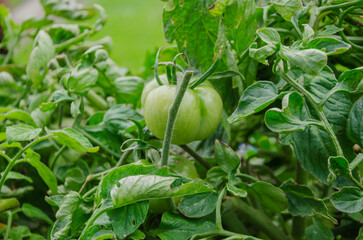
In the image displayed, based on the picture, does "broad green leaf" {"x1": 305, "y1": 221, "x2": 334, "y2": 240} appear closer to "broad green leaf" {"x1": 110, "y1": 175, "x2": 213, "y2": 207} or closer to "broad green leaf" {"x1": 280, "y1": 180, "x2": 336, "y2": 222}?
"broad green leaf" {"x1": 280, "y1": 180, "x2": 336, "y2": 222}

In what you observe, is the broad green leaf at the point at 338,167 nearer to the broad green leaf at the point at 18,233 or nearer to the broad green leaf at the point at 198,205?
the broad green leaf at the point at 198,205

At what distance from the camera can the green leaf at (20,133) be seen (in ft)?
1.00

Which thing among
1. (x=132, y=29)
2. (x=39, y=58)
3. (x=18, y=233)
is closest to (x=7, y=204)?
(x=18, y=233)

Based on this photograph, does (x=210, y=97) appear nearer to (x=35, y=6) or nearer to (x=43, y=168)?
(x=43, y=168)

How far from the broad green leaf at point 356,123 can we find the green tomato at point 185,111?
0.10m

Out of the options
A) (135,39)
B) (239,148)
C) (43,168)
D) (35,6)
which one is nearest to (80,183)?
(43,168)

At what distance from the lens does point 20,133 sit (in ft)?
1.03

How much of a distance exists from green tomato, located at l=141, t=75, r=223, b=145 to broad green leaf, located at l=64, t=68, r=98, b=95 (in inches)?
2.6

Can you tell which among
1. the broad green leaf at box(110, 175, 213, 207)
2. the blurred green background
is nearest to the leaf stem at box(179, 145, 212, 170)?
the broad green leaf at box(110, 175, 213, 207)

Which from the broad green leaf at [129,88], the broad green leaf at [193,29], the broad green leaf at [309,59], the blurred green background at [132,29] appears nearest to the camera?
the broad green leaf at [309,59]

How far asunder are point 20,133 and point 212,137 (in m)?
0.17

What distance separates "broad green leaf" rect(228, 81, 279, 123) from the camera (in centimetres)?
28

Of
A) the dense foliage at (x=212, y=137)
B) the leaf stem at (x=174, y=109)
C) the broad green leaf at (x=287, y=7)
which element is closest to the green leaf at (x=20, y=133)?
the dense foliage at (x=212, y=137)

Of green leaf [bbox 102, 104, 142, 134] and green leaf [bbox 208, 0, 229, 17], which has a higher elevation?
green leaf [bbox 208, 0, 229, 17]
